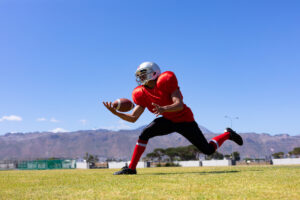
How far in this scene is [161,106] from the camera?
6.98 m

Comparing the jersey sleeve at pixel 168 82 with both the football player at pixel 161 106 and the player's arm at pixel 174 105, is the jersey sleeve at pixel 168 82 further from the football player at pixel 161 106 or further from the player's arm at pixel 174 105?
the player's arm at pixel 174 105

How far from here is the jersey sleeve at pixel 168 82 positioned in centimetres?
690

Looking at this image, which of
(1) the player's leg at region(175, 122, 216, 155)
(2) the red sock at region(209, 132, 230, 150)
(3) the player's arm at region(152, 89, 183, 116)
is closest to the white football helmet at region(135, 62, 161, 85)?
(3) the player's arm at region(152, 89, 183, 116)

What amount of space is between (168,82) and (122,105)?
145 centimetres

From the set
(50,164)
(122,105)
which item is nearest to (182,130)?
(122,105)

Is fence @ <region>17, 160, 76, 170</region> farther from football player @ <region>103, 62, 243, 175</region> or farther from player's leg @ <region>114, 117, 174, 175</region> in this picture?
football player @ <region>103, 62, 243, 175</region>

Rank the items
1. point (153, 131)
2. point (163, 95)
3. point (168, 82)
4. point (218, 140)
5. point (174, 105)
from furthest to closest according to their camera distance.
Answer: point (218, 140) → point (153, 131) → point (163, 95) → point (168, 82) → point (174, 105)

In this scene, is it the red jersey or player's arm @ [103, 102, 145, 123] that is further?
player's arm @ [103, 102, 145, 123]

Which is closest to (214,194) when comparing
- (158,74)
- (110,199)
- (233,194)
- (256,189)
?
(233,194)

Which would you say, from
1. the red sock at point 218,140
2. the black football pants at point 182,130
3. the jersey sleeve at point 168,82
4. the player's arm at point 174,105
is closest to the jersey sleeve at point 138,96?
the black football pants at point 182,130

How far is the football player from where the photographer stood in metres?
6.97

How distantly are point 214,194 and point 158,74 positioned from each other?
3.95 meters

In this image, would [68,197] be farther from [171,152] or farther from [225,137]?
[171,152]

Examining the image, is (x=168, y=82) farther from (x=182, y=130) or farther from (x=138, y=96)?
(x=182, y=130)
